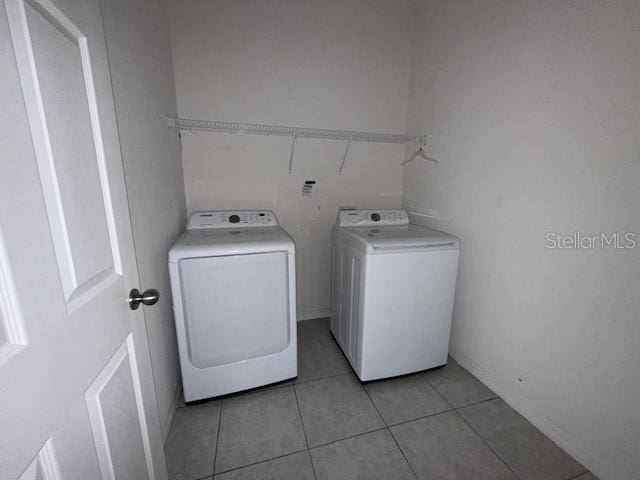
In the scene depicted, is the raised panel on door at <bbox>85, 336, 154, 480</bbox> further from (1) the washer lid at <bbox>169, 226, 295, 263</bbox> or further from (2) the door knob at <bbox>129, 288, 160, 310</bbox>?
(1) the washer lid at <bbox>169, 226, 295, 263</bbox>

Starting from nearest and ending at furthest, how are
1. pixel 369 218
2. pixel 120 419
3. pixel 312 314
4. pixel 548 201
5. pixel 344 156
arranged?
pixel 120 419
pixel 548 201
pixel 369 218
pixel 344 156
pixel 312 314

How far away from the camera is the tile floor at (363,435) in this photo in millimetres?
1271

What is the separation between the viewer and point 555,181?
131cm

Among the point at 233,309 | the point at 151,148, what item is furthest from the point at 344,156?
the point at 233,309

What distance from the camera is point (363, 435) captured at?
1.45m

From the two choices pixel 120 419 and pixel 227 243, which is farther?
pixel 227 243

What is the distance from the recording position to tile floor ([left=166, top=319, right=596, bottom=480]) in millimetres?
1271

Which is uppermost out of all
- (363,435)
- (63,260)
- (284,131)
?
(284,131)

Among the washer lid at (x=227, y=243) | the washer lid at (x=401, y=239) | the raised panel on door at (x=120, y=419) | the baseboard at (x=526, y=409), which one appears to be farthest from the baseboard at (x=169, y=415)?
the baseboard at (x=526, y=409)

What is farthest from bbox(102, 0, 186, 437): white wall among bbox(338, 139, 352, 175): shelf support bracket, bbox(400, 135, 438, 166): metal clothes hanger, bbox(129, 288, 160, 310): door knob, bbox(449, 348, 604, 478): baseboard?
bbox(449, 348, 604, 478): baseboard

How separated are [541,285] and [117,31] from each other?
2.36 metres

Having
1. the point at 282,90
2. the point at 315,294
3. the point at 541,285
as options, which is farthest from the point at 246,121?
the point at 541,285

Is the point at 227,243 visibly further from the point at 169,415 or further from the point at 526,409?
the point at 526,409

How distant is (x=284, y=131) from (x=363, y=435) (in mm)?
2119
